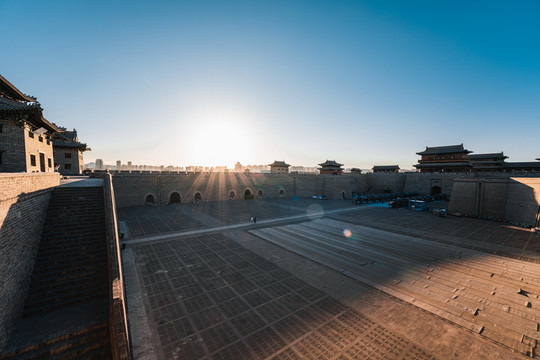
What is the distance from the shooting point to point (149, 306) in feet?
23.0

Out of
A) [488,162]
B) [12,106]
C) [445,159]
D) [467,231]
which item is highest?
[12,106]

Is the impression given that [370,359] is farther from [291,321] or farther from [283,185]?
[283,185]

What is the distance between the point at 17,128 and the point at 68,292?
13459 mm

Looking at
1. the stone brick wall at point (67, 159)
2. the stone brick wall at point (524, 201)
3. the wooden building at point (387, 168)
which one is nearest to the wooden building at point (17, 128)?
the stone brick wall at point (67, 159)

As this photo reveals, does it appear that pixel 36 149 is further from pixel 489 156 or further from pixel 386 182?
pixel 489 156

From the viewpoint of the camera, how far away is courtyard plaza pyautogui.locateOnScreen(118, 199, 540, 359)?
18.2 feet

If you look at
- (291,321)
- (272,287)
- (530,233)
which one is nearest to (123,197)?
(272,287)

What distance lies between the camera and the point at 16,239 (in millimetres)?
6469

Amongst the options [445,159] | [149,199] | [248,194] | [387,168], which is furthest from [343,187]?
[149,199]

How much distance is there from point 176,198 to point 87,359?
24.1 m

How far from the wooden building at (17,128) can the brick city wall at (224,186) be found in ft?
32.4

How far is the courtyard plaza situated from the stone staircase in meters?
1.09

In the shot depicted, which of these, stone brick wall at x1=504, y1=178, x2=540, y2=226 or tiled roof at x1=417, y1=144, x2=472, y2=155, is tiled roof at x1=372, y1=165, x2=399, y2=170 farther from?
stone brick wall at x1=504, y1=178, x2=540, y2=226

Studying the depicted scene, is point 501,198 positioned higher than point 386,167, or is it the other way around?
point 386,167
